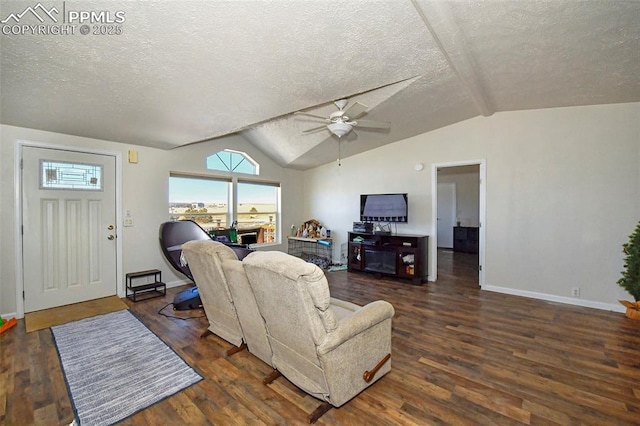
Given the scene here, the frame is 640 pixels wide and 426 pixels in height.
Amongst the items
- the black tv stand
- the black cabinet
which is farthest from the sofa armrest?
the black cabinet

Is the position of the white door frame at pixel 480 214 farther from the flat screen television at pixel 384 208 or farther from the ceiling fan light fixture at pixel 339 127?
the ceiling fan light fixture at pixel 339 127

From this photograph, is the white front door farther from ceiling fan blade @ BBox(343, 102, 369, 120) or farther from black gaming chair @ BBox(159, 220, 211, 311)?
ceiling fan blade @ BBox(343, 102, 369, 120)

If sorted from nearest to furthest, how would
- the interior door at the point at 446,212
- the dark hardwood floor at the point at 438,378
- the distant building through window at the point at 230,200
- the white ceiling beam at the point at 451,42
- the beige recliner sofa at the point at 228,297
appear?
the dark hardwood floor at the point at 438,378 < the white ceiling beam at the point at 451,42 < the beige recliner sofa at the point at 228,297 < the distant building through window at the point at 230,200 < the interior door at the point at 446,212

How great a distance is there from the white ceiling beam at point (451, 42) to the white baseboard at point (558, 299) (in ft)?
9.45

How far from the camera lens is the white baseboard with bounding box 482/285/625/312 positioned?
3502 mm

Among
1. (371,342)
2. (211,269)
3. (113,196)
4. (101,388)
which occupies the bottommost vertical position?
(101,388)

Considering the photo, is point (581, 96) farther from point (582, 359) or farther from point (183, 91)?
point (183, 91)

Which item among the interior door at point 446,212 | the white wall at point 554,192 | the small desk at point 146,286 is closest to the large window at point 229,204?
the small desk at point 146,286

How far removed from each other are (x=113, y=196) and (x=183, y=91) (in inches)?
93.7

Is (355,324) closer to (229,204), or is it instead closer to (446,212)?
(229,204)

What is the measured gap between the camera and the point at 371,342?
192 centimetres

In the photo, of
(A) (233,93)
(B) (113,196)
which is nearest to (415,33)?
(A) (233,93)

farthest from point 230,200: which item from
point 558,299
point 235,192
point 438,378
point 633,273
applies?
point 633,273

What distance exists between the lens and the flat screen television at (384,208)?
502 cm
